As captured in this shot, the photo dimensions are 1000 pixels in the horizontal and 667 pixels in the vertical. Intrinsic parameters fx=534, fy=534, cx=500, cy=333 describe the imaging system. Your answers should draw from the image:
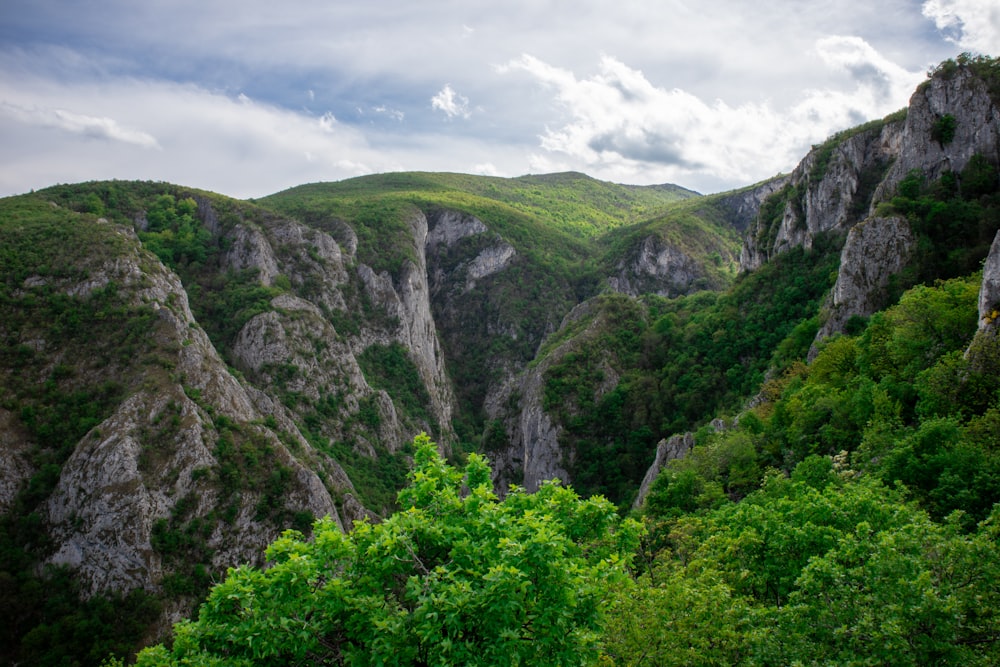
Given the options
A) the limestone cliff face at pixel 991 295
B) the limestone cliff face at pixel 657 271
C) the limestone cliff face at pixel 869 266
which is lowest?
the limestone cliff face at pixel 991 295

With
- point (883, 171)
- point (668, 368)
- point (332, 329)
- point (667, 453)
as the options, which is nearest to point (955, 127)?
point (883, 171)

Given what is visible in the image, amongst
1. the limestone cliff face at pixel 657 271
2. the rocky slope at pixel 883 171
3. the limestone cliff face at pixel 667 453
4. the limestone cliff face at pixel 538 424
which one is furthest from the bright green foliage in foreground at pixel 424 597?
the limestone cliff face at pixel 657 271

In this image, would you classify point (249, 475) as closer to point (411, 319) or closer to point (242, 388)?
point (242, 388)

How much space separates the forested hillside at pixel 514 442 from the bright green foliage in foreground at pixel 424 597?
6 centimetres

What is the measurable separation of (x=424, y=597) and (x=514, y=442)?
211 feet

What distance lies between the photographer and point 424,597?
27.5 feet

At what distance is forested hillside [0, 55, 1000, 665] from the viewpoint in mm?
9180

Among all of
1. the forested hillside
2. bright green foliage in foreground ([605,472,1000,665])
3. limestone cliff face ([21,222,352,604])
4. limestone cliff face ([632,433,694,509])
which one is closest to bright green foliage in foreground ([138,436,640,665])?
the forested hillside

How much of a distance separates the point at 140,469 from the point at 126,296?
21.9 m

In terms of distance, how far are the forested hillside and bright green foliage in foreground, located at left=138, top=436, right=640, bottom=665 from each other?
2.5 inches

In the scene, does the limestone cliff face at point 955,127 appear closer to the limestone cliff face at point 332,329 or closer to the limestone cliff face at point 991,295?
the limestone cliff face at point 991,295

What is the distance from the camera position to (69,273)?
198 feet

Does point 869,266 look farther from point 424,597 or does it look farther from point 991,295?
point 424,597

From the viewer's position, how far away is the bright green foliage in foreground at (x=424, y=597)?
8203 millimetres
